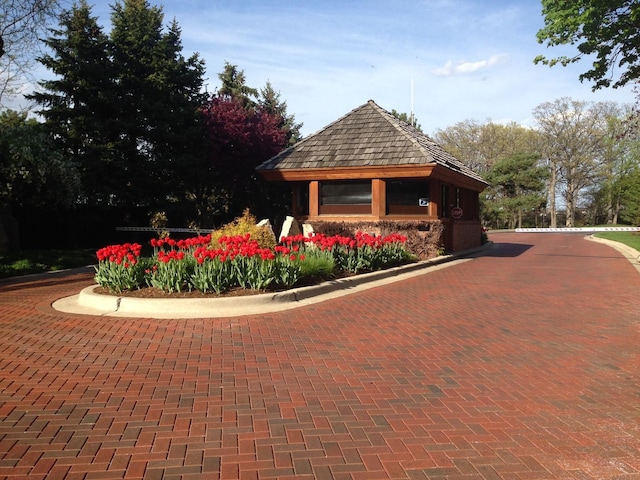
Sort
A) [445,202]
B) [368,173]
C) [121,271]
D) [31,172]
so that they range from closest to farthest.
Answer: [121,271], [31,172], [368,173], [445,202]

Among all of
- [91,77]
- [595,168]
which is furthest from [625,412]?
[595,168]

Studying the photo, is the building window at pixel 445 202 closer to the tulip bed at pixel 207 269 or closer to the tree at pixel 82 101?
the tulip bed at pixel 207 269

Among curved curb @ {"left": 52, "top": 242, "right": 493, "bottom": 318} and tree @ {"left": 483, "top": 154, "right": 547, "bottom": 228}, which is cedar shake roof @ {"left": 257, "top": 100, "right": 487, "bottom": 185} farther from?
tree @ {"left": 483, "top": 154, "right": 547, "bottom": 228}

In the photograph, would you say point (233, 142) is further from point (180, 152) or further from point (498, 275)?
point (498, 275)

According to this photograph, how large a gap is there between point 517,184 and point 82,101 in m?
47.2

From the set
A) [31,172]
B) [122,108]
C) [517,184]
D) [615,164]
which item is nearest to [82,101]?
[122,108]

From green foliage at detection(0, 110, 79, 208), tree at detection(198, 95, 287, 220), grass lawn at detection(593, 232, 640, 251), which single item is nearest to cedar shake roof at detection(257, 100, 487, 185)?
tree at detection(198, 95, 287, 220)

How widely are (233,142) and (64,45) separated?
8.17m

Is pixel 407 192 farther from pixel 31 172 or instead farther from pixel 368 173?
pixel 31 172

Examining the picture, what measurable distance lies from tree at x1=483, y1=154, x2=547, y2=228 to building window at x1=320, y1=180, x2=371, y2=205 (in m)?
39.5

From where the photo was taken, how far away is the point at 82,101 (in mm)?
20625

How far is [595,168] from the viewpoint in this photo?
59250 mm

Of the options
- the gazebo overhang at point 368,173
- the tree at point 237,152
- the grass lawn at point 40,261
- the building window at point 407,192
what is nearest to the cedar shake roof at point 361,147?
the gazebo overhang at point 368,173

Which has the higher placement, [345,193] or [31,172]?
[31,172]
